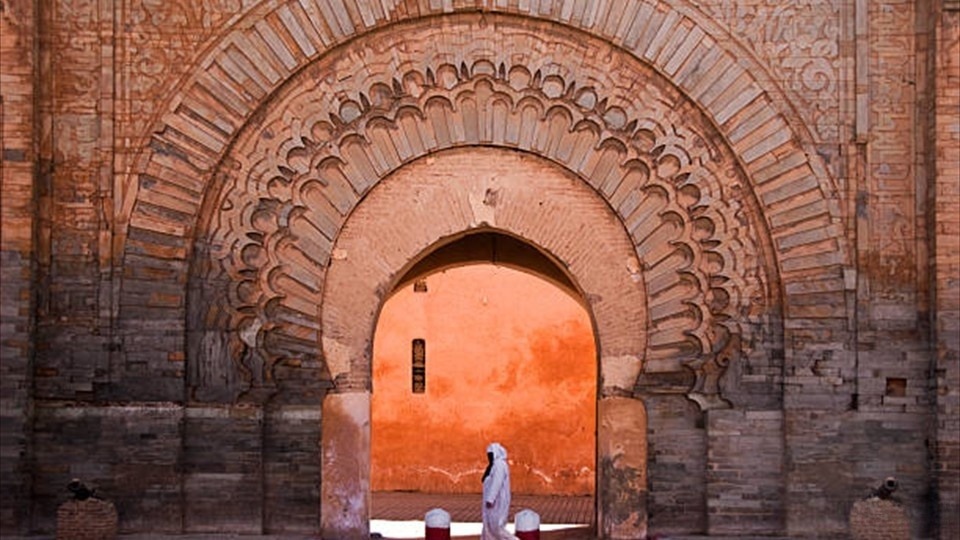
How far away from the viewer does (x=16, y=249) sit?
10391 mm

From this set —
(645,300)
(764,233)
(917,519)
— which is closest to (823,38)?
(764,233)

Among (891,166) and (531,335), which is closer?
(891,166)

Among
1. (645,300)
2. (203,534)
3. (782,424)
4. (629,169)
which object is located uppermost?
(629,169)

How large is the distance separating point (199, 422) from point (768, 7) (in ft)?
14.8

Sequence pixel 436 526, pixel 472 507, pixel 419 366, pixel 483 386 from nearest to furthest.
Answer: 1. pixel 436 526
2. pixel 472 507
3. pixel 483 386
4. pixel 419 366

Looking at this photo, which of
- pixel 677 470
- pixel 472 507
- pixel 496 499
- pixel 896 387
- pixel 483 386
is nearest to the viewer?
pixel 496 499

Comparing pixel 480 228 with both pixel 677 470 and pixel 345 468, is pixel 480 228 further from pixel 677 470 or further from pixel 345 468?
pixel 677 470

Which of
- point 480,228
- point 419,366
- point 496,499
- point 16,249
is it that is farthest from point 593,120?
point 419,366

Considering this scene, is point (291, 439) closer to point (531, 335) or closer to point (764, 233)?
point (764, 233)

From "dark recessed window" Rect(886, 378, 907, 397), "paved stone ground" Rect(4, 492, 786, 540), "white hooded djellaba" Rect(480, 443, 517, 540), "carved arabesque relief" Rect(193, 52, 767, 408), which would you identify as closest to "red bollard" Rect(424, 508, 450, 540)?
"white hooded djellaba" Rect(480, 443, 517, 540)

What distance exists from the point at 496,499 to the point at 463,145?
234 cm

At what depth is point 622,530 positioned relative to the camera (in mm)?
10680

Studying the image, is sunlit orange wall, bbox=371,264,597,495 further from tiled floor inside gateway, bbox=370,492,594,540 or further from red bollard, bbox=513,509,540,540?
red bollard, bbox=513,509,540,540

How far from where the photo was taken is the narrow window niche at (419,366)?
16453mm
